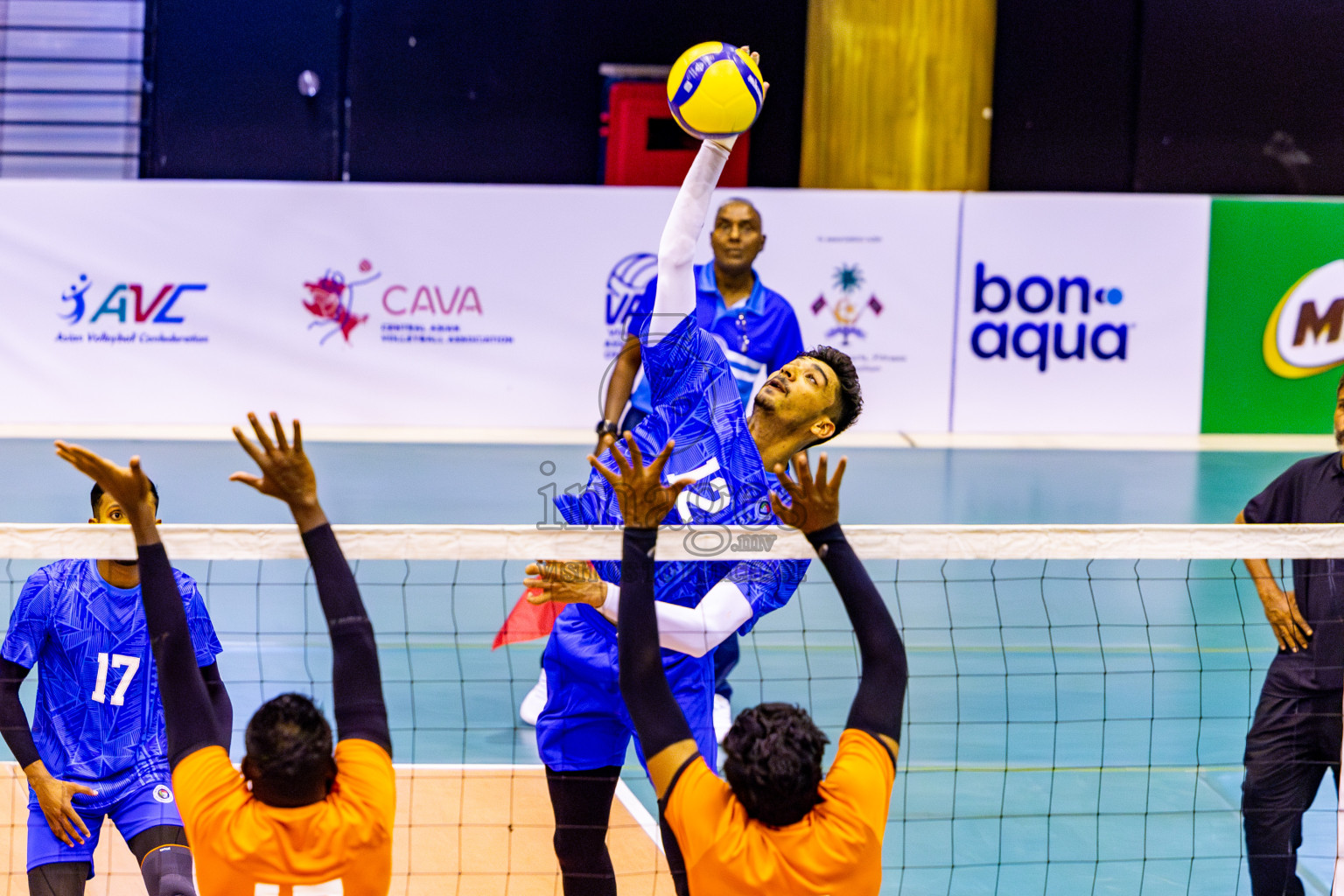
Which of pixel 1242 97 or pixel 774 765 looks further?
pixel 1242 97

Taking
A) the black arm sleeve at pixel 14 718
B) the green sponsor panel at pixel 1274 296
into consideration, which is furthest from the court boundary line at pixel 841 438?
the black arm sleeve at pixel 14 718

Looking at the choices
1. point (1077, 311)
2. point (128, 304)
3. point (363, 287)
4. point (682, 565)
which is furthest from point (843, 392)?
point (128, 304)

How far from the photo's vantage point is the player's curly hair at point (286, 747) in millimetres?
2316

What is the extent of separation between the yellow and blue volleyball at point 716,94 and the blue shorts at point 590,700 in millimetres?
1358

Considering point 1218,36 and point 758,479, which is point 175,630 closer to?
point 758,479

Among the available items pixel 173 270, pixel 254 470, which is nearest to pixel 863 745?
pixel 254 470

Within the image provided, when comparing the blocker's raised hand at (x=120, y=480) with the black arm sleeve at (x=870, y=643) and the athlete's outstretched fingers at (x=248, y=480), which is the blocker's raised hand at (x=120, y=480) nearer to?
the athlete's outstretched fingers at (x=248, y=480)

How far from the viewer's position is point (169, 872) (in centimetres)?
331

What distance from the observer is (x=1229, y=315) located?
11.9 m

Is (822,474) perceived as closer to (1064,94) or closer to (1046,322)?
(1046,322)

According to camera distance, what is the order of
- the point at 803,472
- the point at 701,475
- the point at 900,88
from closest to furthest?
the point at 803,472 < the point at 701,475 < the point at 900,88

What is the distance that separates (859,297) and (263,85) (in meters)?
6.24

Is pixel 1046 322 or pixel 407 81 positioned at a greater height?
pixel 407 81

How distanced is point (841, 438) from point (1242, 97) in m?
5.79
